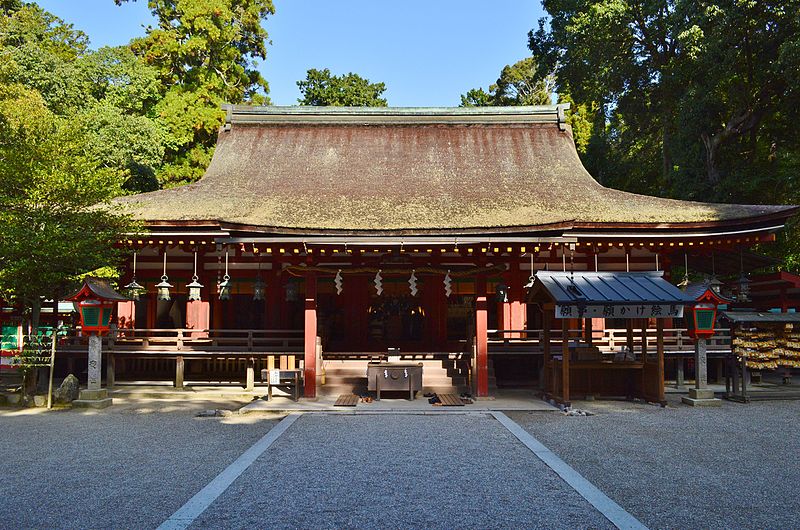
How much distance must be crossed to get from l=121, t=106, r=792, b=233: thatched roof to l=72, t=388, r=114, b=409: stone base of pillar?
4.13 meters

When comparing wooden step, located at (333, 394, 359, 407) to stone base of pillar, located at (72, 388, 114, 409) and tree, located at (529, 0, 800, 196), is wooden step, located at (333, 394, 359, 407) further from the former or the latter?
tree, located at (529, 0, 800, 196)

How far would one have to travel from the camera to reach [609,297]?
10844 millimetres

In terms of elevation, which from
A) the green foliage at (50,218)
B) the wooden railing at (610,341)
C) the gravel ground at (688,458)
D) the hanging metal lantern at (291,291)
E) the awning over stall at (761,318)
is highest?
the green foliage at (50,218)

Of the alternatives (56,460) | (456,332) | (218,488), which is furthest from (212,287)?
(218,488)

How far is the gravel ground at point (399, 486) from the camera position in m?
5.21

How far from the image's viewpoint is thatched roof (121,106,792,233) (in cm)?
1400

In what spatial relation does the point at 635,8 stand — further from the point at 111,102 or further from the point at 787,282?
the point at 111,102

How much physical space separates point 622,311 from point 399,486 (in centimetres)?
659

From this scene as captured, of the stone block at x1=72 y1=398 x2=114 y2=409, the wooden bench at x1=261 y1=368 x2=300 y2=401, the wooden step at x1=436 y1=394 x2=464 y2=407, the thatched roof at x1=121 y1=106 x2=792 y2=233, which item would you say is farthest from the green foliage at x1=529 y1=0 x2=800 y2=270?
the stone block at x1=72 y1=398 x2=114 y2=409

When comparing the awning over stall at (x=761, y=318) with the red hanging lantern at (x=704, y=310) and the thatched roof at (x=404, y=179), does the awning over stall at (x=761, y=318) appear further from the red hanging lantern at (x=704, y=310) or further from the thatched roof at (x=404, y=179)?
the thatched roof at (x=404, y=179)

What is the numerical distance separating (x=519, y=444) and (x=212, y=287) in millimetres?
10749

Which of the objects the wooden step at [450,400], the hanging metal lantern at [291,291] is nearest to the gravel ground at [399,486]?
the wooden step at [450,400]

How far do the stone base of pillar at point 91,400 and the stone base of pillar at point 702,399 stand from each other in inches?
502

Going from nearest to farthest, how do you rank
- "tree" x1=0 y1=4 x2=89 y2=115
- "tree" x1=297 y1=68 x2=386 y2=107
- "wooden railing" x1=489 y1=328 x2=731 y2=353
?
"wooden railing" x1=489 y1=328 x2=731 y2=353, "tree" x1=0 y1=4 x2=89 y2=115, "tree" x1=297 y1=68 x2=386 y2=107
